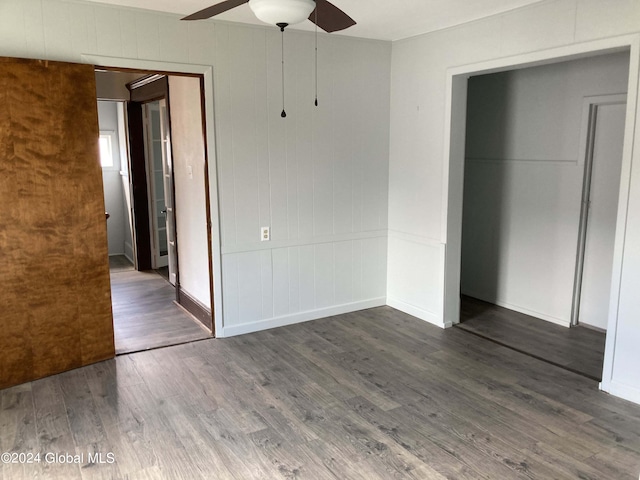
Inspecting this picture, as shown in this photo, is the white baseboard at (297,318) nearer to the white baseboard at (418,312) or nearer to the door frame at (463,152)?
the white baseboard at (418,312)

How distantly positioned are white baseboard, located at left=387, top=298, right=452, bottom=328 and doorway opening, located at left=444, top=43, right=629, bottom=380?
9 centimetres

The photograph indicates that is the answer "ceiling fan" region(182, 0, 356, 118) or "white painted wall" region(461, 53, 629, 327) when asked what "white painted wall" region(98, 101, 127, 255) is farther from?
"ceiling fan" region(182, 0, 356, 118)

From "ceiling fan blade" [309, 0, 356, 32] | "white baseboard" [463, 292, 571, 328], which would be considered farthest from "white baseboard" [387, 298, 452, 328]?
"ceiling fan blade" [309, 0, 356, 32]

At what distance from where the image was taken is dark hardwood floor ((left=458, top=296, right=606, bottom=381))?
381 centimetres

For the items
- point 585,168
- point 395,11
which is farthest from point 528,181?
point 395,11

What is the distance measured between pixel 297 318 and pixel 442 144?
1984 mm

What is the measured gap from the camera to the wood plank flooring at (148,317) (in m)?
4.24

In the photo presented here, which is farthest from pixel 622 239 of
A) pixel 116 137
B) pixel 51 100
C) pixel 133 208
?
pixel 116 137

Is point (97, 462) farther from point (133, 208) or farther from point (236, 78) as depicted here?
point (133, 208)

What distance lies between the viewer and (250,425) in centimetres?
295

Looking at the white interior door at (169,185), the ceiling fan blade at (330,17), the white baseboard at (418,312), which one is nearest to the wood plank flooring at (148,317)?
the white interior door at (169,185)

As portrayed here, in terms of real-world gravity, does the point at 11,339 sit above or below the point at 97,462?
above

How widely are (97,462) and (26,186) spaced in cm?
176

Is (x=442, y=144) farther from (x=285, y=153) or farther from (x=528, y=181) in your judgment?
(x=285, y=153)
